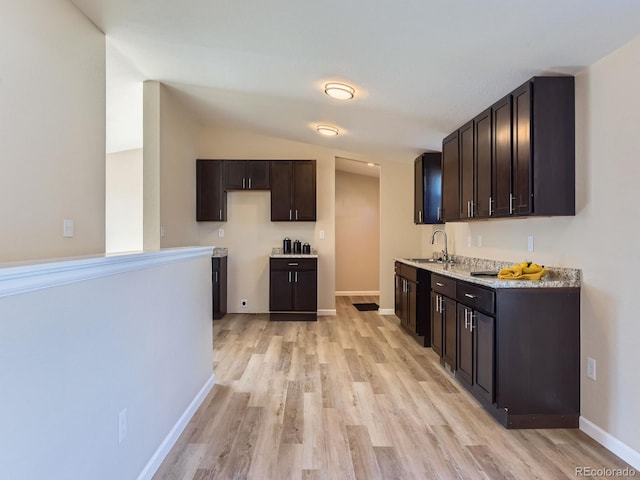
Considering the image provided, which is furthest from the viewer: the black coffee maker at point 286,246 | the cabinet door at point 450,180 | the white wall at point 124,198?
the white wall at point 124,198

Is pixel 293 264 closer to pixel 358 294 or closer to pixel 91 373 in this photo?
pixel 358 294

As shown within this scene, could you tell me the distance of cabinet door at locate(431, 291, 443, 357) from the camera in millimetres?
3498

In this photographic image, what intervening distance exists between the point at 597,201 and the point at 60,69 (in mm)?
3674

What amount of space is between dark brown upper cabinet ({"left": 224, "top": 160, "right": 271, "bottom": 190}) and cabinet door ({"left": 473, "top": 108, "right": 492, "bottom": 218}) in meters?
3.21

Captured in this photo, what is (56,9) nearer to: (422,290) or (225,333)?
(225,333)

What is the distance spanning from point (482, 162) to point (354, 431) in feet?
7.63

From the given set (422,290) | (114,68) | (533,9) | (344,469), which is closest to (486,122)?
(533,9)

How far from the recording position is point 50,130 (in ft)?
8.21

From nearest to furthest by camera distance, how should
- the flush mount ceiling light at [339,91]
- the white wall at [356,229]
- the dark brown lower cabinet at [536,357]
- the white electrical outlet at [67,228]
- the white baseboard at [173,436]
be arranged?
the white baseboard at [173,436] → the dark brown lower cabinet at [536,357] → the white electrical outlet at [67,228] → the flush mount ceiling light at [339,91] → the white wall at [356,229]

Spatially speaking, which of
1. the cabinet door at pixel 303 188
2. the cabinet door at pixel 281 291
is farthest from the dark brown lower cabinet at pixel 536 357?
the cabinet door at pixel 303 188

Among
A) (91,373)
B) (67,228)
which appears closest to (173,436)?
(91,373)

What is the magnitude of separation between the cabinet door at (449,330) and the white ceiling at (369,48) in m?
1.70

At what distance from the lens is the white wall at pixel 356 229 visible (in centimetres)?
760

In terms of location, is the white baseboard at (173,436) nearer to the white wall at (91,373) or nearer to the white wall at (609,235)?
the white wall at (91,373)
